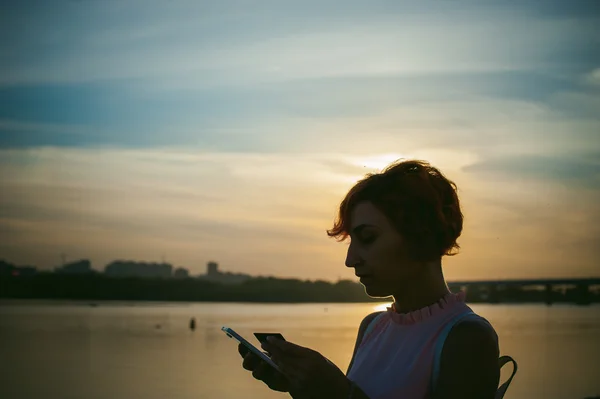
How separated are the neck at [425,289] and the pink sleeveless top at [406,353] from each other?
0.08ft

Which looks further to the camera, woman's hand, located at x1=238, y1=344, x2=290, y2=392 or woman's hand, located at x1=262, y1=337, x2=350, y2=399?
woman's hand, located at x1=238, y1=344, x2=290, y2=392

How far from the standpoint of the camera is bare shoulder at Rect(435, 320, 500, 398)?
2.33 meters

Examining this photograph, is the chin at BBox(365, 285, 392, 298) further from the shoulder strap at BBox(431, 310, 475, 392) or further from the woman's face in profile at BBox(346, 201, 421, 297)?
the shoulder strap at BBox(431, 310, 475, 392)

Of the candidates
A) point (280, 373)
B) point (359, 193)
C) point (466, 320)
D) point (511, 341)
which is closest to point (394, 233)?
point (359, 193)

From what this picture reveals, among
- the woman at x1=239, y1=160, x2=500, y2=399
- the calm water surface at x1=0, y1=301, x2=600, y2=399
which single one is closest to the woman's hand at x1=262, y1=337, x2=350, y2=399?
the woman at x1=239, y1=160, x2=500, y2=399

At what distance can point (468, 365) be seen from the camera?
2352 millimetres

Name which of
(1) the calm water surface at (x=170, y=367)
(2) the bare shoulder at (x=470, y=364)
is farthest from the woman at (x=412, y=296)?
(1) the calm water surface at (x=170, y=367)

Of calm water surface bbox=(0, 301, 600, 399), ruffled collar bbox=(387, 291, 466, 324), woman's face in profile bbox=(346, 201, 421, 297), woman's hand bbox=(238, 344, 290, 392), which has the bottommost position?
calm water surface bbox=(0, 301, 600, 399)

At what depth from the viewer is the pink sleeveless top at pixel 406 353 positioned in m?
2.46

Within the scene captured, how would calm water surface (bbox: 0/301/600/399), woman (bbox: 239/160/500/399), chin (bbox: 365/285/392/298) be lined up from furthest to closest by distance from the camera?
calm water surface (bbox: 0/301/600/399) < chin (bbox: 365/285/392/298) < woman (bbox: 239/160/500/399)

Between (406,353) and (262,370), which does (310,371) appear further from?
(406,353)

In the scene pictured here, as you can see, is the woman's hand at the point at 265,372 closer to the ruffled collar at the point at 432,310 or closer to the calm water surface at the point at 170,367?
the ruffled collar at the point at 432,310

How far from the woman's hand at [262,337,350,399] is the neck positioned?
41 centimetres

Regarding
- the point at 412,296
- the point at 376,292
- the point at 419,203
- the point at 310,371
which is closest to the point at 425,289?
the point at 412,296
